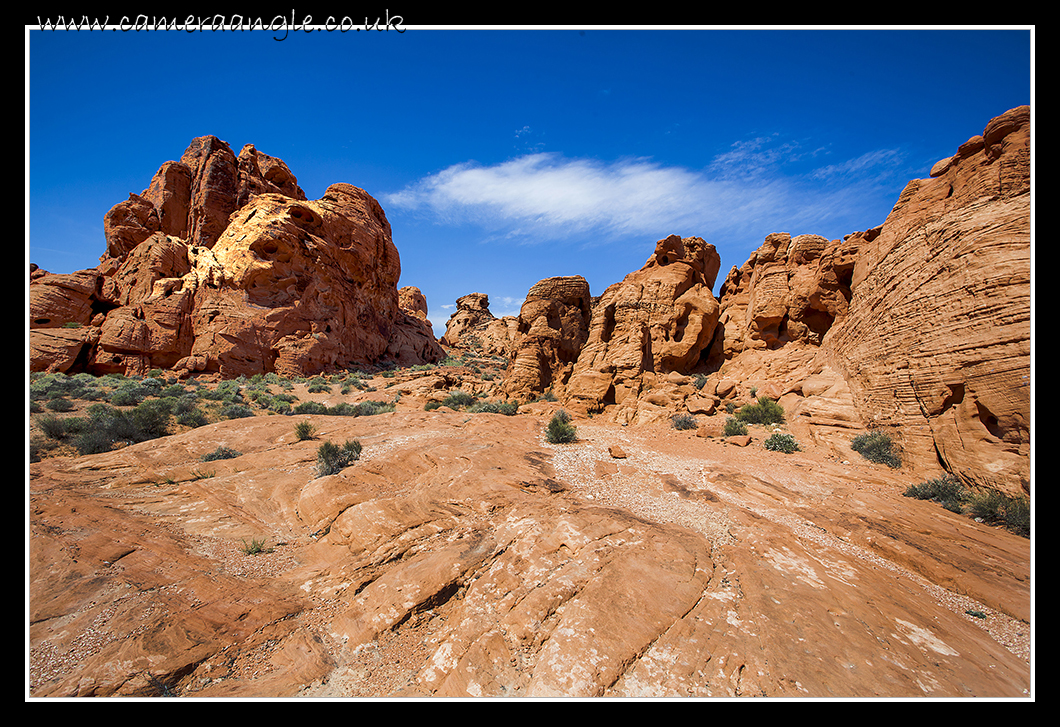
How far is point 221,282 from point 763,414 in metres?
35.1

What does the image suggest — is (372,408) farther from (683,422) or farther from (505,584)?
(505,584)

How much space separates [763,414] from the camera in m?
12.8

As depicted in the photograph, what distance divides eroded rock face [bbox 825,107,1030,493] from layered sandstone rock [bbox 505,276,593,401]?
1169cm

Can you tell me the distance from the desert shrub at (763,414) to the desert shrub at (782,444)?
1.74 meters

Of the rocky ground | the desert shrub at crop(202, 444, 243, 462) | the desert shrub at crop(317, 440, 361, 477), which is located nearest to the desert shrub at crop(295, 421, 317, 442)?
the desert shrub at crop(202, 444, 243, 462)

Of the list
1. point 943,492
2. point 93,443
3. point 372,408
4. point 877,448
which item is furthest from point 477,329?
point 943,492

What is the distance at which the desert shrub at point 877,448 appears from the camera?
8961mm

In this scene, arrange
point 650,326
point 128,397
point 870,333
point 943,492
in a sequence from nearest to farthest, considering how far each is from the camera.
A: point 943,492
point 870,333
point 128,397
point 650,326

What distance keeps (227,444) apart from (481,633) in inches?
362

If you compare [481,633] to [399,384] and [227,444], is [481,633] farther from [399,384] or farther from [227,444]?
[399,384]

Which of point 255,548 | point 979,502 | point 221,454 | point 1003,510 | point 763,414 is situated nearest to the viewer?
point 255,548

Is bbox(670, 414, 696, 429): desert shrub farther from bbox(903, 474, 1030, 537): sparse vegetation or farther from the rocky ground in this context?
bbox(903, 474, 1030, 537): sparse vegetation

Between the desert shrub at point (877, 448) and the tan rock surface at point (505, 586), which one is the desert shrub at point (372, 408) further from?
the desert shrub at point (877, 448)

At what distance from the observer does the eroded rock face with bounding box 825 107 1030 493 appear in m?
7.07
